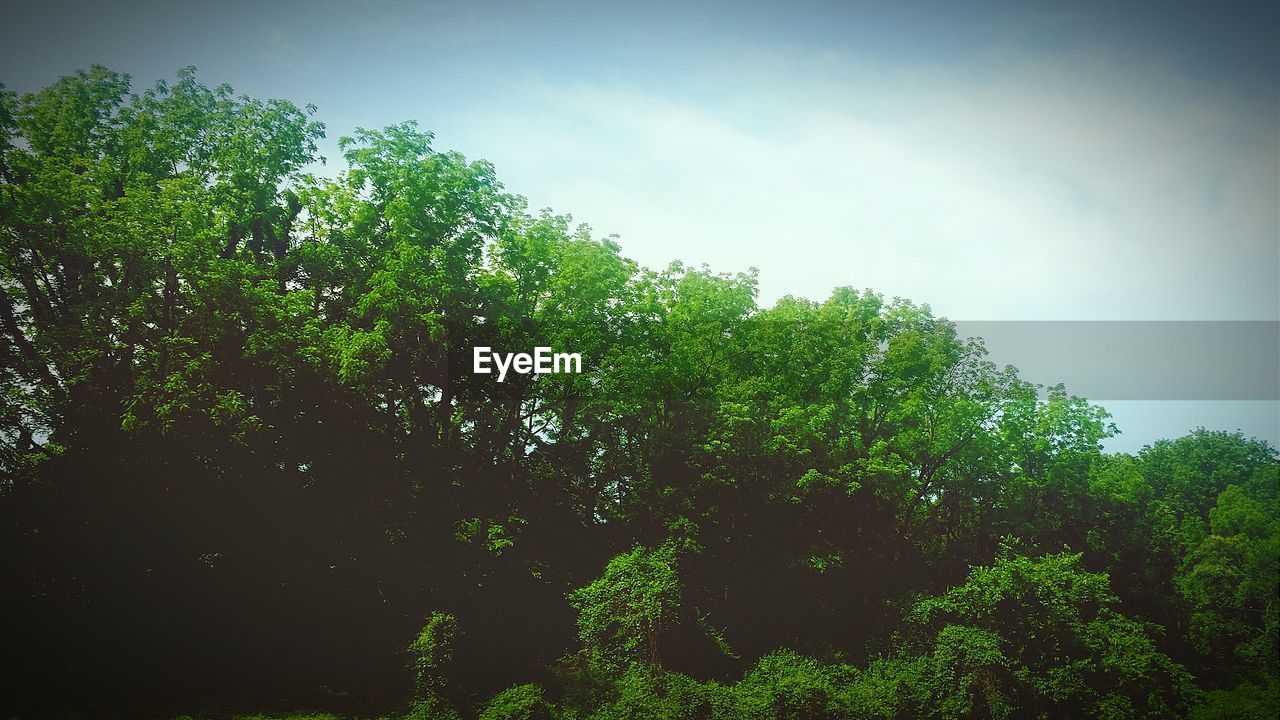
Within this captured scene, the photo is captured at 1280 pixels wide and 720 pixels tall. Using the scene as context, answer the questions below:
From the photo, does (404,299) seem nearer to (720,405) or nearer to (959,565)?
(720,405)

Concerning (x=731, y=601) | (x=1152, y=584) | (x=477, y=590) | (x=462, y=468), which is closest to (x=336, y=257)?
(x=462, y=468)

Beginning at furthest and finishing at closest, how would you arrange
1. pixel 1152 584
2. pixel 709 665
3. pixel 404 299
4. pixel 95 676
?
pixel 1152 584
pixel 709 665
pixel 404 299
pixel 95 676

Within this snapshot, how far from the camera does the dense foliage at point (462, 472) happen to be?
16.5 metres

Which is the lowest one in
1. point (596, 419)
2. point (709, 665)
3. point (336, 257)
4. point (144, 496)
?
point (709, 665)

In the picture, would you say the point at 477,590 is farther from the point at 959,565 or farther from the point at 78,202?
the point at 959,565

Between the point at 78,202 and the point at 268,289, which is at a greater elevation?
the point at 78,202

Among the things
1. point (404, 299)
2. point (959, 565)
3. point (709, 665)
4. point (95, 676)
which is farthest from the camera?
point (959, 565)

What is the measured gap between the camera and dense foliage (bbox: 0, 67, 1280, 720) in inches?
648

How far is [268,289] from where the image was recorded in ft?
58.2

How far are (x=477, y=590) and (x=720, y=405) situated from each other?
10.6 metres

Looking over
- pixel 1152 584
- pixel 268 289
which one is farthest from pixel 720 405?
pixel 1152 584

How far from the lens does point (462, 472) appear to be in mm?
20547

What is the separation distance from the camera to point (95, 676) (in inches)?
626

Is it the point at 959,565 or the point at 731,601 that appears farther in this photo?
the point at 959,565
